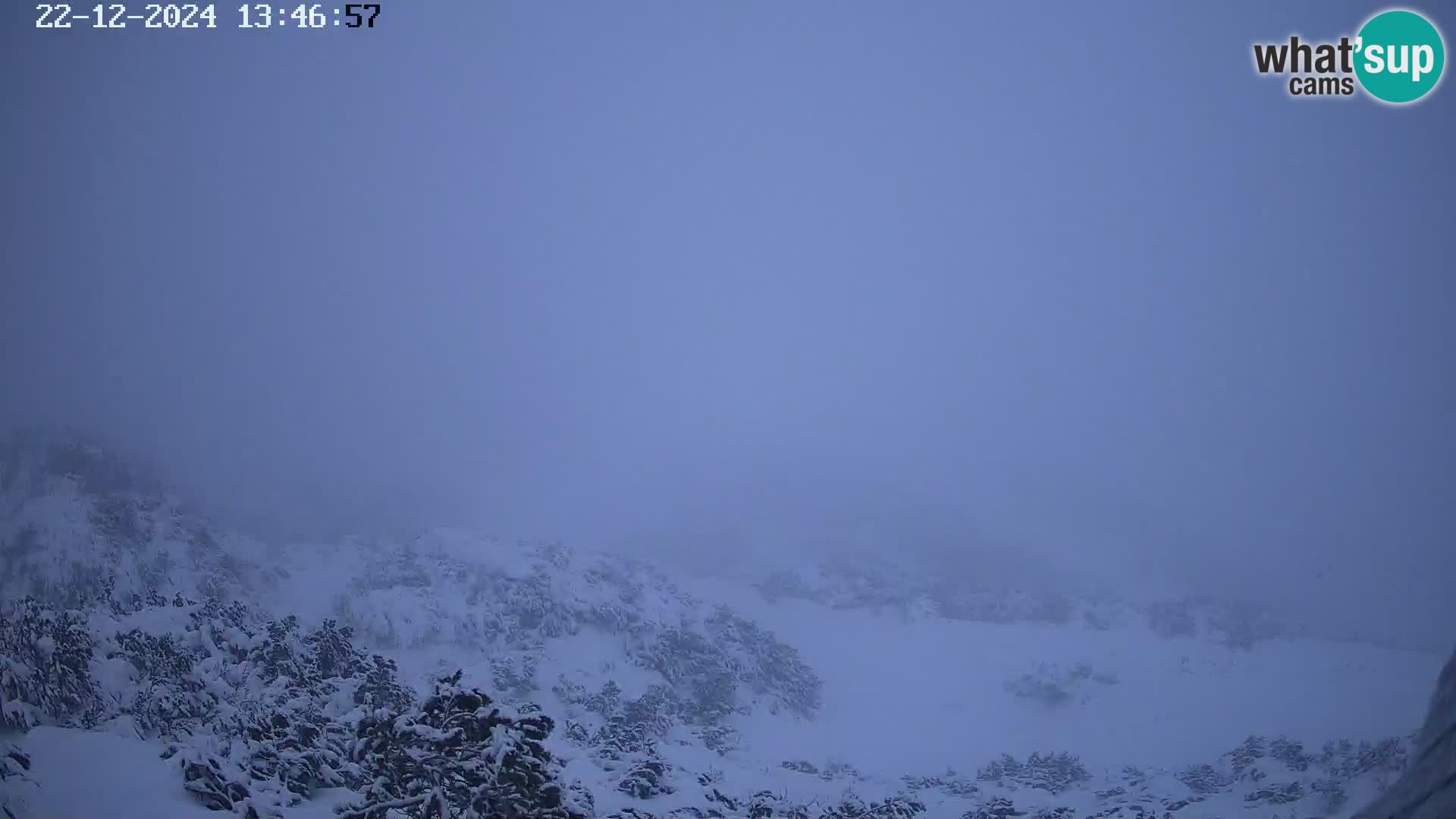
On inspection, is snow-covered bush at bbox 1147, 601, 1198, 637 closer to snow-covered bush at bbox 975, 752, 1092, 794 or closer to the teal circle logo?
snow-covered bush at bbox 975, 752, 1092, 794

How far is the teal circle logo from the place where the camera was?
90.2 feet

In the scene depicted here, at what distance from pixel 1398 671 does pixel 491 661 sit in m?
27.9

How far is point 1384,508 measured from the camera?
182ft

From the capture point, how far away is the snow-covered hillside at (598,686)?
588 centimetres

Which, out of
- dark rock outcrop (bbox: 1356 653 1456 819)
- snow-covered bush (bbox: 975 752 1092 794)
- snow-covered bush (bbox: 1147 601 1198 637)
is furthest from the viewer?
snow-covered bush (bbox: 1147 601 1198 637)

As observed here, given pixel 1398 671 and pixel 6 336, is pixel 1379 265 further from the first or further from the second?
pixel 6 336

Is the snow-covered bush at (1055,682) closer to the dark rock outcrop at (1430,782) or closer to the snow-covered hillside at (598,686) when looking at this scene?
the snow-covered hillside at (598,686)

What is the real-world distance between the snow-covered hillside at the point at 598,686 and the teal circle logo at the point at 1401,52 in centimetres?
2518

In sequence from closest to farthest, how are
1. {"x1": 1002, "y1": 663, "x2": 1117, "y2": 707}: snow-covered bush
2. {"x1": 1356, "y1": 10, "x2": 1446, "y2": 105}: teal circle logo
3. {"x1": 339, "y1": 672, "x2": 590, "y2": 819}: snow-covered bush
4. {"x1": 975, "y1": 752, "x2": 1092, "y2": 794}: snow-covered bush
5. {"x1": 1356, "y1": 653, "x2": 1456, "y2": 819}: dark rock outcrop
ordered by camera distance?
1. {"x1": 1356, "y1": 653, "x2": 1456, "y2": 819}: dark rock outcrop
2. {"x1": 339, "y1": 672, "x2": 590, "y2": 819}: snow-covered bush
3. {"x1": 975, "y1": 752, "x2": 1092, "y2": 794}: snow-covered bush
4. {"x1": 1002, "y1": 663, "x2": 1117, "y2": 707}: snow-covered bush
5. {"x1": 1356, "y1": 10, "x2": 1446, "y2": 105}: teal circle logo

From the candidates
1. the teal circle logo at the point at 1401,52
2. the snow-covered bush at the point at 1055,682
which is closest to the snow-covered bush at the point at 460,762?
the snow-covered bush at the point at 1055,682

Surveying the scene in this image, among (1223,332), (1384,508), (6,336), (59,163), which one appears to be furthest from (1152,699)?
(59,163)

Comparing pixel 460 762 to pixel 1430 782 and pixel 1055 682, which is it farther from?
pixel 1055 682

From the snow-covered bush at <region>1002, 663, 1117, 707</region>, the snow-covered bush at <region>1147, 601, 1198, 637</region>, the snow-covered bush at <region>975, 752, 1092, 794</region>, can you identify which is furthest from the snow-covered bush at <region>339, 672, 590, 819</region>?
the snow-covered bush at <region>1147, 601, 1198, 637</region>

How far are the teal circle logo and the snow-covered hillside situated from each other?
25.2 metres
